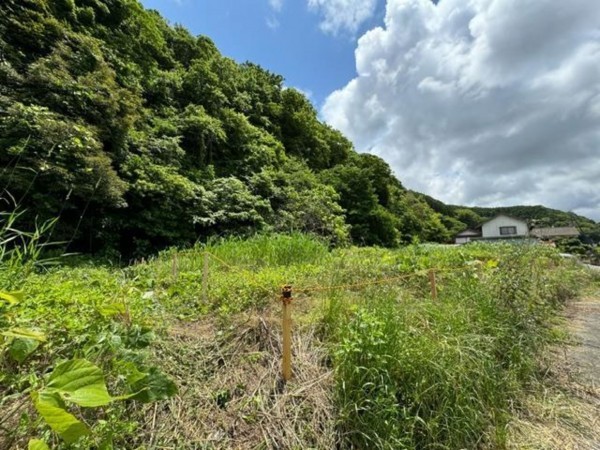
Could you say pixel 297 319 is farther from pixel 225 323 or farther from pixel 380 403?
pixel 380 403

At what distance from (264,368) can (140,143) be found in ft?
34.3

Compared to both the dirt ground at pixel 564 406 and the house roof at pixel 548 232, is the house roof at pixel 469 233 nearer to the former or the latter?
the house roof at pixel 548 232

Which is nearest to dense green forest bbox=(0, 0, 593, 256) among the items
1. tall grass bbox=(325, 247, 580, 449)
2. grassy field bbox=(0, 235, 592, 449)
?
grassy field bbox=(0, 235, 592, 449)

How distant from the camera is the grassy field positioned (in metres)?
1.41

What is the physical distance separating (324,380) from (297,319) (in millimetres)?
708

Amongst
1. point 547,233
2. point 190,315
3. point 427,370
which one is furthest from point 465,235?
point 190,315

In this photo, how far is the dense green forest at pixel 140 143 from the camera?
758 cm

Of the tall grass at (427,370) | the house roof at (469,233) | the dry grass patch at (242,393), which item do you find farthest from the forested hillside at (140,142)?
the house roof at (469,233)

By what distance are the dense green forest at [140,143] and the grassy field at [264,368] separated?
2064mm

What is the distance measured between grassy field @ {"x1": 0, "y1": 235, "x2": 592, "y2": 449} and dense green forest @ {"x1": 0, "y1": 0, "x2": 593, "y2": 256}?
206cm

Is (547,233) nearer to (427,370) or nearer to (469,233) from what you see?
(427,370)

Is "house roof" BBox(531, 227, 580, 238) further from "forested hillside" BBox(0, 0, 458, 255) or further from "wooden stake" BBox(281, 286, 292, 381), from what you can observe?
"forested hillside" BBox(0, 0, 458, 255)

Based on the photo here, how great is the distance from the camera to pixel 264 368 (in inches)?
86.6

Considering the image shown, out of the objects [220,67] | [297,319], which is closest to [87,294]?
[297,319]
